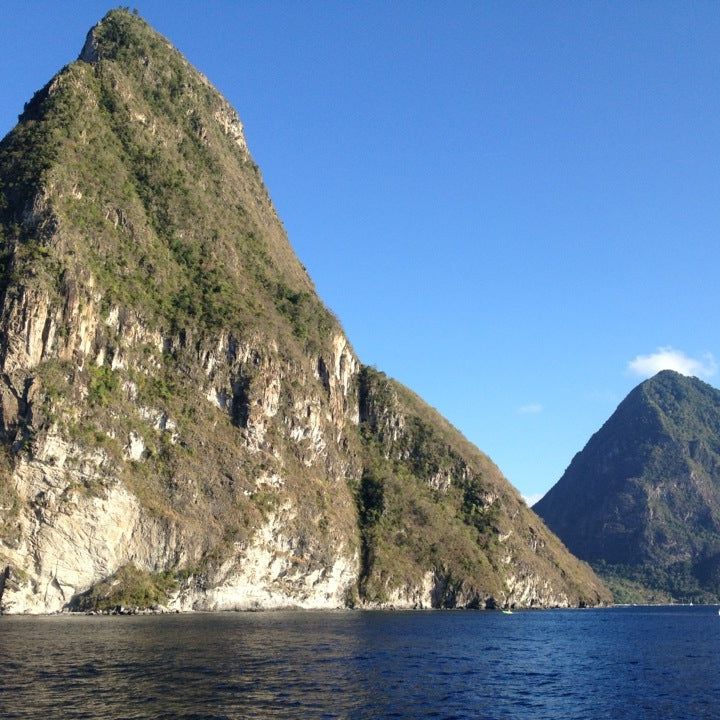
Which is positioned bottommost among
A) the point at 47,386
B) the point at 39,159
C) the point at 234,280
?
the point at 47,386

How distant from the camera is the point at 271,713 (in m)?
40.8

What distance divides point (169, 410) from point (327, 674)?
8576cm

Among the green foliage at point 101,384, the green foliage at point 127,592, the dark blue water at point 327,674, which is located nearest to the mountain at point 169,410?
the green foliage at point 127,592

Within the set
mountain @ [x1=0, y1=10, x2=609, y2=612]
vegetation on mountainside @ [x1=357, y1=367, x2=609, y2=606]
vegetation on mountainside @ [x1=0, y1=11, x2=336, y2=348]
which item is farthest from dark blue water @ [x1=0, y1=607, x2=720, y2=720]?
vegetation on mountainside @ [x1=357, y1=367, x2=609, y2=606]

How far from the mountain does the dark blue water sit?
71.8 feet

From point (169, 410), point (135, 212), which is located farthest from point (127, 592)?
point (135, 212)

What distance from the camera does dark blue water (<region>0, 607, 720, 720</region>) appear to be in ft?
141

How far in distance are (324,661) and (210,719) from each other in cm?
2407

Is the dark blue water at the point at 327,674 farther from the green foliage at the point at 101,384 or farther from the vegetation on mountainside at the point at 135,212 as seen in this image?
the vegetation on mountainside at the point at 135,212

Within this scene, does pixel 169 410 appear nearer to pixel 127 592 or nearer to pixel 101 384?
pixel 101 384

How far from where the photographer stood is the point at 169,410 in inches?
5310

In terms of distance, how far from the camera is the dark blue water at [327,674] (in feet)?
141

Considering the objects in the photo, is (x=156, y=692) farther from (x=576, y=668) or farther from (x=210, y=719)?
(x=576, y=668)

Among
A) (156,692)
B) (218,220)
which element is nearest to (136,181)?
(218,220)
